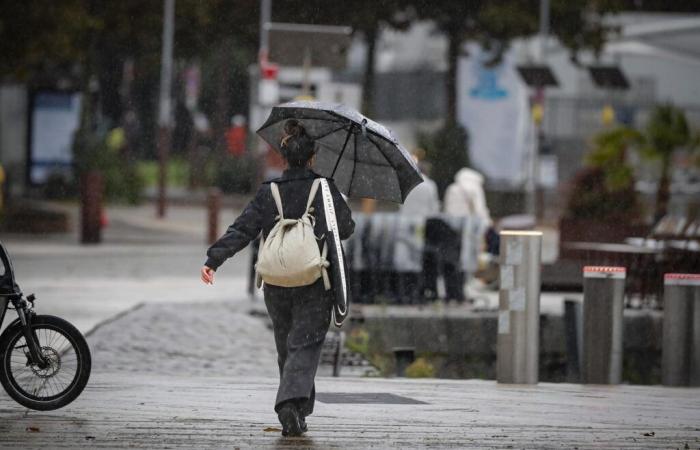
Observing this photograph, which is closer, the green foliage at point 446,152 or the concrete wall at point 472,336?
the concrete wall at point 472,336

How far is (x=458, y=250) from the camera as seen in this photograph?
59.5 ft

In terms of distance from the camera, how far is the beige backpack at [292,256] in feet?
27.2

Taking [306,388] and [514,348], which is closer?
A: [306,388]

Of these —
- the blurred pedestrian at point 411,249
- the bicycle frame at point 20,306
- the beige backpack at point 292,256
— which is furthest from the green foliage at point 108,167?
the beige backpack at point 292,256

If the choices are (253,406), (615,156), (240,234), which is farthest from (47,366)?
(615,156)

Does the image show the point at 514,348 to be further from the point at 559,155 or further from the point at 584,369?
the point at 559,155

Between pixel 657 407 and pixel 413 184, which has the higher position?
pixel 413 184

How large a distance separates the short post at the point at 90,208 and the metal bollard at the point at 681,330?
16228 millimetres

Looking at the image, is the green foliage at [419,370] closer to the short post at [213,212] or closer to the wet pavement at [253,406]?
the wet pavement at [253,406]

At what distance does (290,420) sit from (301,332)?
0.44 m

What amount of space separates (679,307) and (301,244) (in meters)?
4.59

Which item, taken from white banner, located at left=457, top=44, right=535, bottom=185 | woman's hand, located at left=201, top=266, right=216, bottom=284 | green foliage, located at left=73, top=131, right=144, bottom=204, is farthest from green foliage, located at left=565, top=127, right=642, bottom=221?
white banner, located at left=457, top=44, right=535, bottom=185

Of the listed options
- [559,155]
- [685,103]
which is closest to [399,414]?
[559,155]

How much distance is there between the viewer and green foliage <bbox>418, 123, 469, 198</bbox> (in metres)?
39.8
